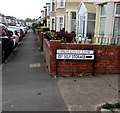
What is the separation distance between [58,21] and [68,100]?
1720 centimetres

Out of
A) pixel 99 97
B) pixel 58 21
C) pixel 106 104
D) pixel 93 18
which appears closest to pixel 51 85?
pixel 99 97

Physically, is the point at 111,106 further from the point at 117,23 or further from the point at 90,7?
the point at 90,7

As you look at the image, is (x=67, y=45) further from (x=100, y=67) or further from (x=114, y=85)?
(x=114, y=85)

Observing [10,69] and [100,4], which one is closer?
[10,69]

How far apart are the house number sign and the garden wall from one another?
0.40 feet

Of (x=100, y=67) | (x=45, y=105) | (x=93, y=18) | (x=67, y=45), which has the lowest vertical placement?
(x=45, y=105)

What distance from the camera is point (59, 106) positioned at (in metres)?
3.90

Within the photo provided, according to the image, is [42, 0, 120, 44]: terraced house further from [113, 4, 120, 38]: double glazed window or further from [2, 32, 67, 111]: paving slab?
[2, 32, 67, 111]: paving slab

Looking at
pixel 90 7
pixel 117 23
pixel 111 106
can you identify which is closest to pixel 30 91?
pixel 111 106

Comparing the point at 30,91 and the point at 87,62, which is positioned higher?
the point at 87,62

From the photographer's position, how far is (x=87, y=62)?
6227mm

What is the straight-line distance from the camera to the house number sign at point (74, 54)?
6035 mm

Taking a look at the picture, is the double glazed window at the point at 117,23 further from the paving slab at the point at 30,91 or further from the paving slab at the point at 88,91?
the paving slab at the point at 30,91

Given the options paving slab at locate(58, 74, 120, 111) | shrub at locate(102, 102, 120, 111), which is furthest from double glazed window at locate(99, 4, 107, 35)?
shrub at locate(102, 102, 120, 111)
